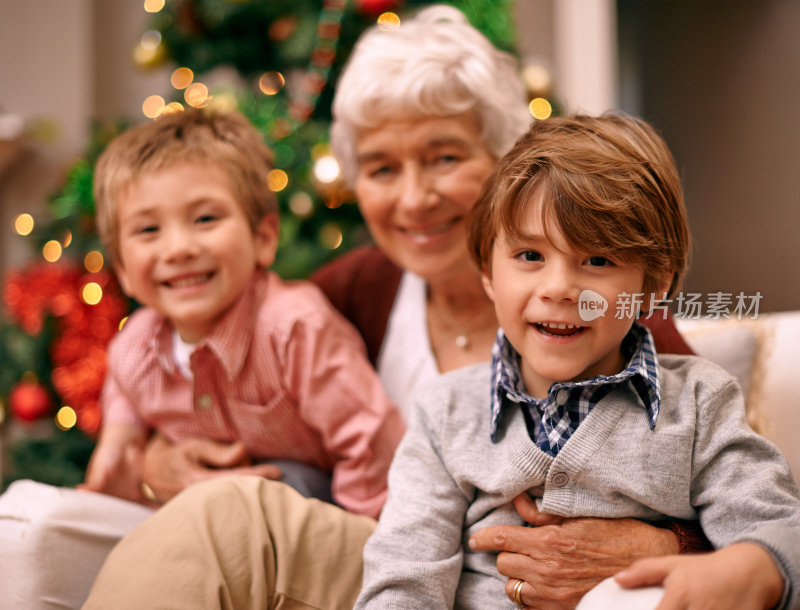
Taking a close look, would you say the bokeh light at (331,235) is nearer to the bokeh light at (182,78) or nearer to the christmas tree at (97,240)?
the christmas tree at (97,240)

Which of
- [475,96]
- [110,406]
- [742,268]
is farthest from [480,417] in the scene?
[742,268]

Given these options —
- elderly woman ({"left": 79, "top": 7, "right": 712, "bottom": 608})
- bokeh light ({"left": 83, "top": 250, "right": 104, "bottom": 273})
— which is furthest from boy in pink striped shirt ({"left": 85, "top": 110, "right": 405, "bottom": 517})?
bokeh light ({"left": 83, "top": 250, "right": 104, "bottom": 273})

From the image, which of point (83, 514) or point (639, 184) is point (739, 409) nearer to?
point (639, 184)

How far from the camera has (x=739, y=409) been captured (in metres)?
0.98

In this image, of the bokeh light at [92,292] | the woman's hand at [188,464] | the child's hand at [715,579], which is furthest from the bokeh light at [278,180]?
the child's hand at [715,579]

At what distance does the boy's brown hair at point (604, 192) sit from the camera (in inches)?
36.2

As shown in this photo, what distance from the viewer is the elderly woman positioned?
97 cm

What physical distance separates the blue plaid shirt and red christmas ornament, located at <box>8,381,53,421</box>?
6.06 feet

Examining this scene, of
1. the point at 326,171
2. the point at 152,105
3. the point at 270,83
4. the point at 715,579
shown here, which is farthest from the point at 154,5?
the point at 715,579

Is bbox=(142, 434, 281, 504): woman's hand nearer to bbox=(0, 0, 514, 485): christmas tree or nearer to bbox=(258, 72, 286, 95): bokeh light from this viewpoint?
bbox=(0, 0, 514, 485): christmas tree

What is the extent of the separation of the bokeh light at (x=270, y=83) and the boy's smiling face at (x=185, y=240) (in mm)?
1342

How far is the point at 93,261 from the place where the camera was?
2.41m

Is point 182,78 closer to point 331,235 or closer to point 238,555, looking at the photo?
point 331,235

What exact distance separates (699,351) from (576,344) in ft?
1.60
